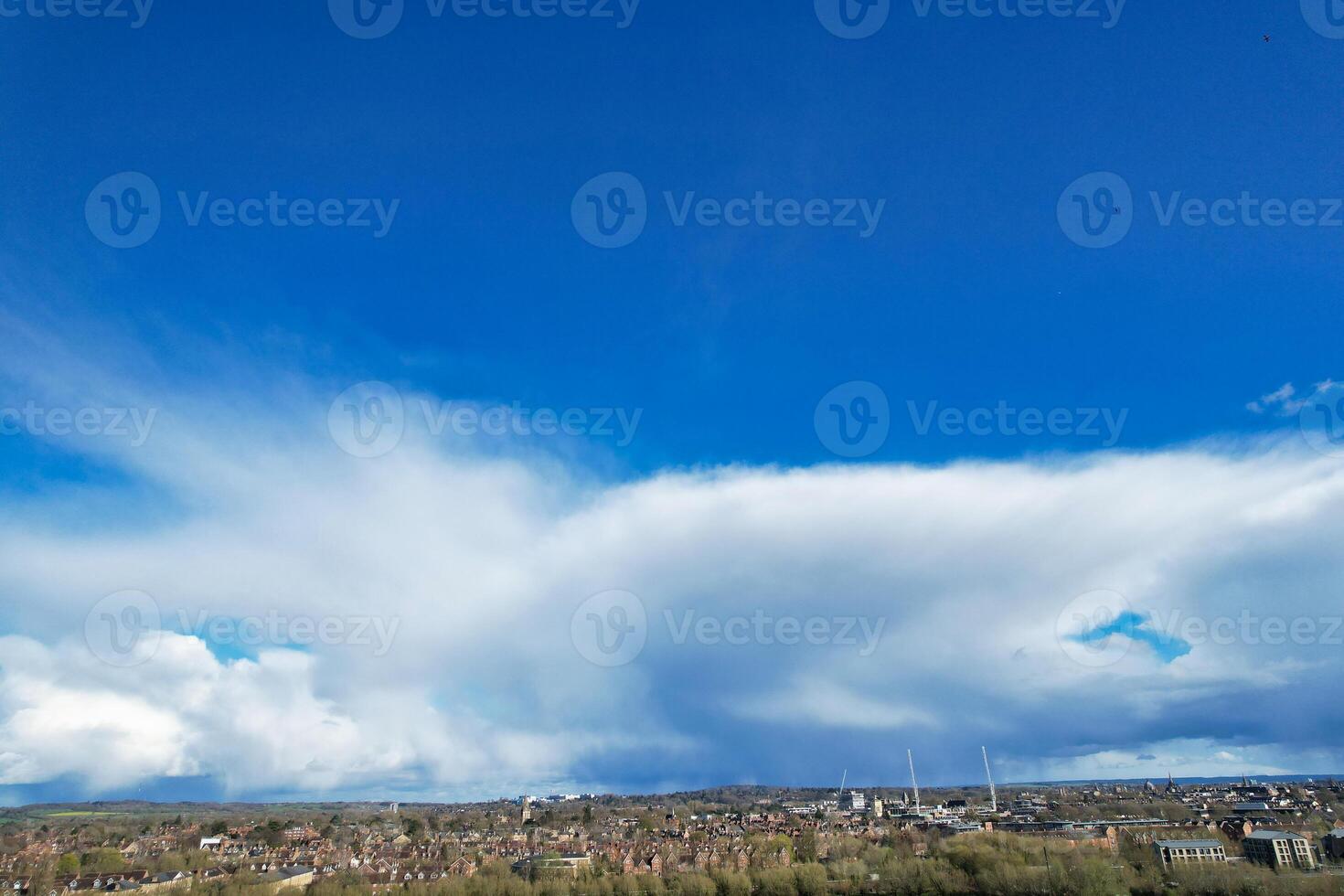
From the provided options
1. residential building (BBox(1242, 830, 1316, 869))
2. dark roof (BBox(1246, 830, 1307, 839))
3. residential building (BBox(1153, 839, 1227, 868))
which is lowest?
residential building (BBox(1242, 830, 1316, 869))

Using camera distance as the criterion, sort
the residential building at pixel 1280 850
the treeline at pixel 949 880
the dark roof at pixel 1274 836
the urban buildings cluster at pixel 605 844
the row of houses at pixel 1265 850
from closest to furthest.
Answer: the treeline at pixel 949 880
the row of houses at pixel 1265 850
the urban buildings cluster at pixel 605 844
the residential building at pixel 1280 850
the dark roof at pixel 1274 836

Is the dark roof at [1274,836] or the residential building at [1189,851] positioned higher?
the residential building at [1189,851]

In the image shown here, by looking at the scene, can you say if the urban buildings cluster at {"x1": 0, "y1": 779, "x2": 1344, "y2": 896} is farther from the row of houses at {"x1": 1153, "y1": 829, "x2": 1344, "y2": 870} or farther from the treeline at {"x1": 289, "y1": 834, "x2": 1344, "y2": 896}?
the treeline at {"x1": 289, "y1": 834, "x2": 1344, "y2": 896}

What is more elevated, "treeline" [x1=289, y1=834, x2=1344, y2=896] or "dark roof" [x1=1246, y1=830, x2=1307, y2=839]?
"treeline" [x1=289, y1=834, x2=1344, y2=896]

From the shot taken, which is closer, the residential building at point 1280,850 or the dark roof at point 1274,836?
the residential building at point 1280,850

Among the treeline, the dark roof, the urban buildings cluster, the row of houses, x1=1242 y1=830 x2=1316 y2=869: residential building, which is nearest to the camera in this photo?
the treeline

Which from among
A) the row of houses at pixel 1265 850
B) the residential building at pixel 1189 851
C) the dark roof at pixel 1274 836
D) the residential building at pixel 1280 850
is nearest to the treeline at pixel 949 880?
the residential building at pixel 1189 851

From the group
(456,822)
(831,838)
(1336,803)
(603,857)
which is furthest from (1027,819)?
(456,822)

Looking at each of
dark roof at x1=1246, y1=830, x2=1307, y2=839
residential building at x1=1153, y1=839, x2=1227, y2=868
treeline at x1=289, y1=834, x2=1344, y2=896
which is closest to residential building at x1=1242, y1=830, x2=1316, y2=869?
dark roof at x1=1246, y1=830, x2=1307, y2=839

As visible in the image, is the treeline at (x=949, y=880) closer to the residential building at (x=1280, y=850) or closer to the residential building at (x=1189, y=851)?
the residential building at (x=1189, y=851)

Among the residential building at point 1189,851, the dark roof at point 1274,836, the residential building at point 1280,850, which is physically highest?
the residential building at point 1189,851

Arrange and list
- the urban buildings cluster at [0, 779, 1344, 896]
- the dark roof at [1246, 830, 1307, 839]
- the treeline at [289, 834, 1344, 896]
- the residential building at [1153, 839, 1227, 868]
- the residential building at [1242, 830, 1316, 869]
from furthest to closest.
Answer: the dark roof at [1246, 830, 1307, 839] → the residential building at [1242, 830, 1316, 869] → the urban buildings cluster at [0, 779, 1344, 896] → the residential building at [1153, 839, 1227, 868] → the treeline at [289, 834, 1344, 896]

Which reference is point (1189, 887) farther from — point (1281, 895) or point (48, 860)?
point (48, 860)

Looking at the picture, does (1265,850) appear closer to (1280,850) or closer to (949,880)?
(1280,850)
